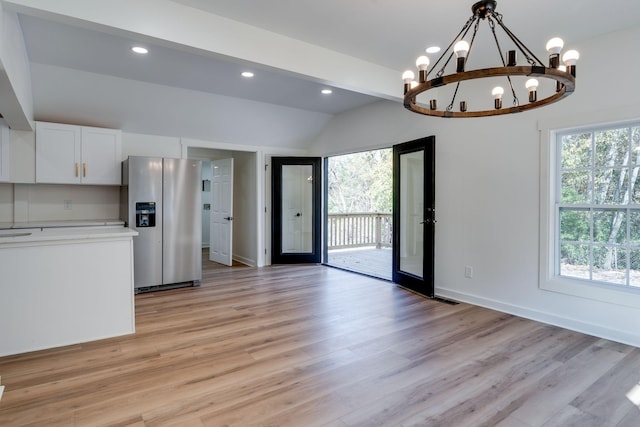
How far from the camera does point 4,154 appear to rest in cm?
419

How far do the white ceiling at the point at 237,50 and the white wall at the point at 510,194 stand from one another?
19.1 inches

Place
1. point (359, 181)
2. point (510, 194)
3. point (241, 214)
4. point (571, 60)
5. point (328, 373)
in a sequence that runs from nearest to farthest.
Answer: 1. point (571, 60)
2. point (328, 373)
3. point (510, 194)
4. point (241, 214)
5. point (359, 181)

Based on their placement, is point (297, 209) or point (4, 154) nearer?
point (4, 154)

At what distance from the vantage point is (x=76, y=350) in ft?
9.38

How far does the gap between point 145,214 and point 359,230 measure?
5339mm

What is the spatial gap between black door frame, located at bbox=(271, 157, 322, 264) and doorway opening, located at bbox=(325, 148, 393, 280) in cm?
20

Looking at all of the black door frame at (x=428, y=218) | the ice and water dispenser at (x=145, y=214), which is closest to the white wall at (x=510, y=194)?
the black door frame at (x=428, y=218)

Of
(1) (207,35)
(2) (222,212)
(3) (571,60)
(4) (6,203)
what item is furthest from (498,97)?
(4) (6,203)

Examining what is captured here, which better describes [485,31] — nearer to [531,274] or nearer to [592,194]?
[592,194]

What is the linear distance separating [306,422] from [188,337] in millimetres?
1627

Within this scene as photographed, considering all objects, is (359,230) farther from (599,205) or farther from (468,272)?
(599,205)

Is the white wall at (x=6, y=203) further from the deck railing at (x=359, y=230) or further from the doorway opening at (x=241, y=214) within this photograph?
the deck railing at (x=359, y=230)

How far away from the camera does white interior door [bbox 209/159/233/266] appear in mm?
6395

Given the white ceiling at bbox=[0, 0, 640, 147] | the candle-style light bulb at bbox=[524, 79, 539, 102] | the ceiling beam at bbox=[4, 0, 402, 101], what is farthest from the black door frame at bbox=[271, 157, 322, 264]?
the candle-style light bulb at bbox=[524, 79, 539, 102]
